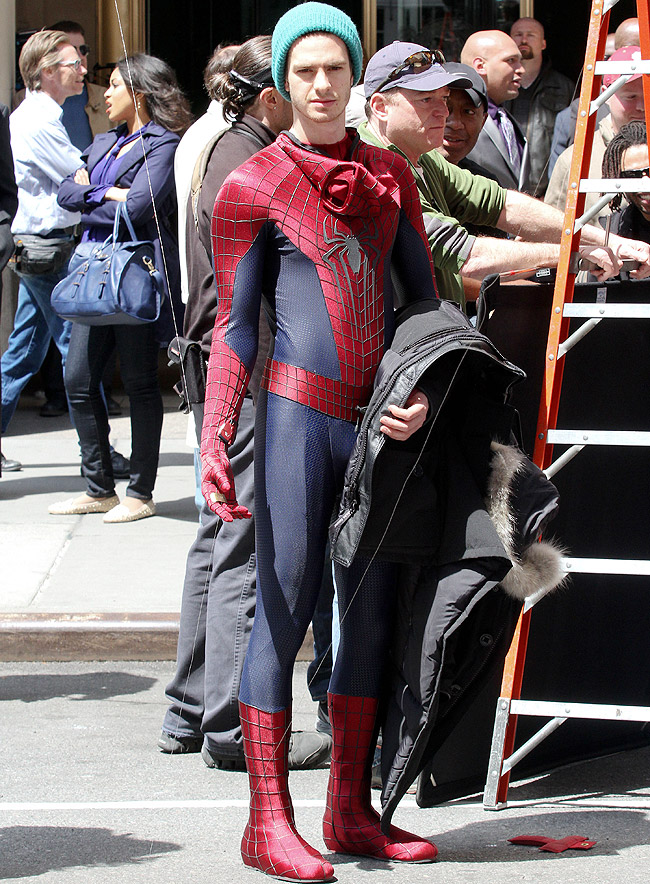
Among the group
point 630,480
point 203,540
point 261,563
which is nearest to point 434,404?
point 261,563

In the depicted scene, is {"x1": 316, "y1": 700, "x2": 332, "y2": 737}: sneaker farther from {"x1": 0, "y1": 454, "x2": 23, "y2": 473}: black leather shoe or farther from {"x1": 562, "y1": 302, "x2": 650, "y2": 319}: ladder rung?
{"x1": 0, "y1": 454, "x2": 23, "y2": 473}: black leather shoe

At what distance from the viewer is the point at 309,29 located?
10.3 ft

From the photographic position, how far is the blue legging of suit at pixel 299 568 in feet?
10.6

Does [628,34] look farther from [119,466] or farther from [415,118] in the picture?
[119,466]

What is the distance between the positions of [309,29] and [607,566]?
1.61 metres

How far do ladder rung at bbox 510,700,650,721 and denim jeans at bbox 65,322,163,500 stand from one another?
11.6 ft

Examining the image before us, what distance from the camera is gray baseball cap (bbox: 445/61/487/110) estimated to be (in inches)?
157

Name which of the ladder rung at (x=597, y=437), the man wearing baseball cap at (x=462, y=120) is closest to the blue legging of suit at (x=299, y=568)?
the ladder rung at (x=597, y=437)

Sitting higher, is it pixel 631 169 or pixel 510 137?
pixel 510 137

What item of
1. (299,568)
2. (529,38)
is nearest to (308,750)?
(299,568)

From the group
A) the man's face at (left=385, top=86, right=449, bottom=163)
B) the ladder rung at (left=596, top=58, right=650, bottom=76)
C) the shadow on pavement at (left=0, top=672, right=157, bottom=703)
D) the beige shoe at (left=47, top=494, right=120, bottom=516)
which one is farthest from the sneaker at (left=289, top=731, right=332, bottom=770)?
the beige shoe at (left=47, top=494, right=120, bottom=516)

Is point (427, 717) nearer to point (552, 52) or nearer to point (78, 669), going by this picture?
point (78, 669)

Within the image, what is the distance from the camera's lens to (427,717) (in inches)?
124

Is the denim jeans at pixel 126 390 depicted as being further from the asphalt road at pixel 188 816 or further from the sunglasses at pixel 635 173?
the sunglasses at pixel 635 173
